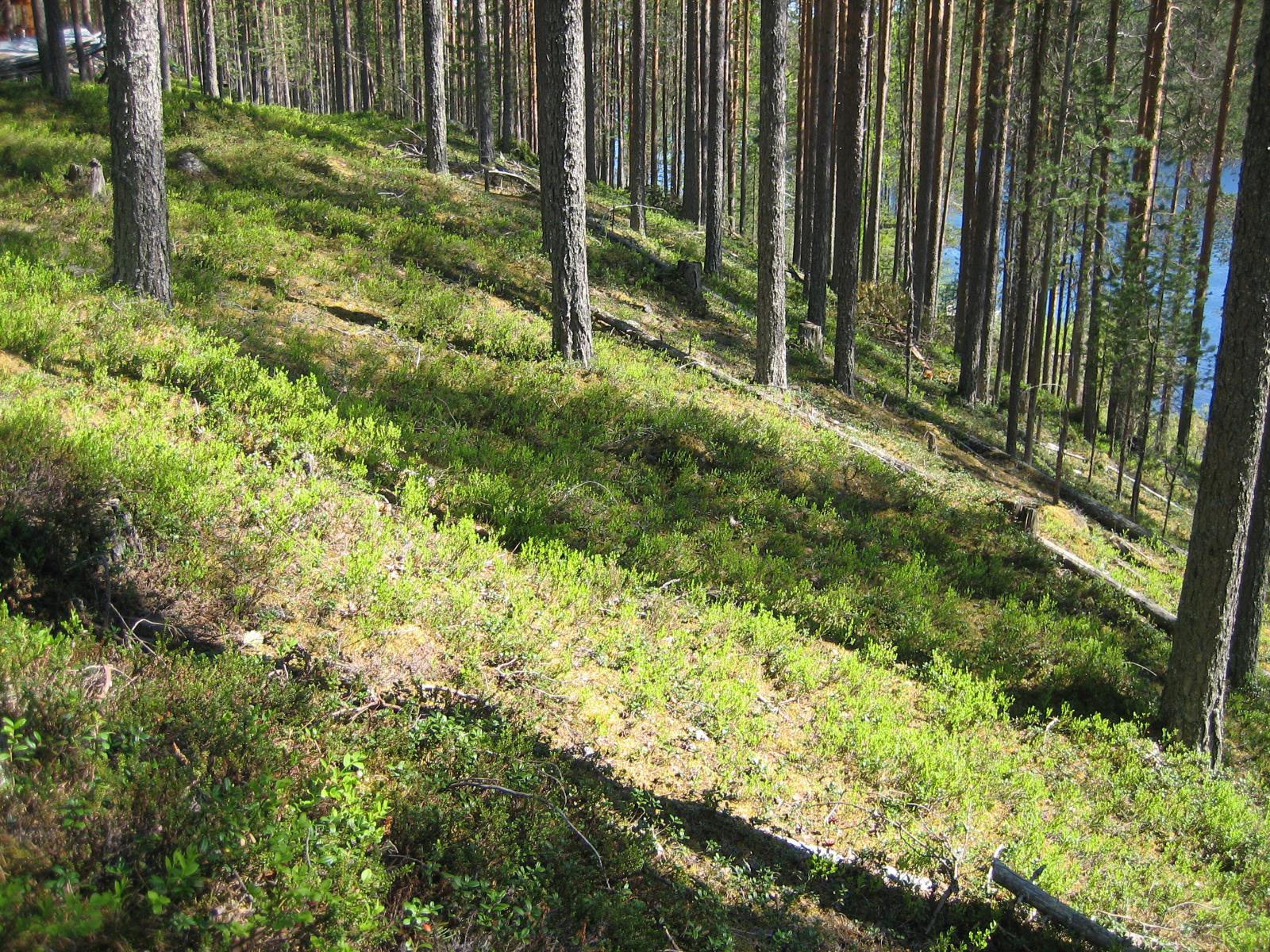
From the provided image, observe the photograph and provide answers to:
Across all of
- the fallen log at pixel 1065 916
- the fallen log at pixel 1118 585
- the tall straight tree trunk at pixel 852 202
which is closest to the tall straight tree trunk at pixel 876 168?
the tall straight tree trunk at pixel 852 202

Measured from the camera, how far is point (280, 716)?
3.77m

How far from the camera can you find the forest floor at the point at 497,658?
3.20 metres

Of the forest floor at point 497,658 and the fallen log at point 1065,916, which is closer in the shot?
the forest floor at point 497,658

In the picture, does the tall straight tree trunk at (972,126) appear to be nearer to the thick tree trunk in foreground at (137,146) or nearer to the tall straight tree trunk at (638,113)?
the tall straight tree trunk at (638,113)

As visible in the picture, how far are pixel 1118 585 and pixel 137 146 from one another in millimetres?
12956

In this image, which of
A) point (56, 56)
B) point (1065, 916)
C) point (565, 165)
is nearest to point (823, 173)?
point (565, 165)

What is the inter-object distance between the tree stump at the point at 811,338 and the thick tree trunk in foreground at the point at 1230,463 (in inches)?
476

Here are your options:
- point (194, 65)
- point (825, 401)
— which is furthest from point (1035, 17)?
point (194, 65)

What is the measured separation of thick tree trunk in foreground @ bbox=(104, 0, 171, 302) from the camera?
834 cm

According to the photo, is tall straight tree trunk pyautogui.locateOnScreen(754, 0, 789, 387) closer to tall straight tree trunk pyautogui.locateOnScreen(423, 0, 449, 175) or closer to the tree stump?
the tree stump

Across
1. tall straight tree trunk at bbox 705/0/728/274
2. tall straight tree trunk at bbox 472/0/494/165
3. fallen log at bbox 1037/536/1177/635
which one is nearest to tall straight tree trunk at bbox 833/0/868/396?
tall straight tree trunk at bbox 705/0/728/274

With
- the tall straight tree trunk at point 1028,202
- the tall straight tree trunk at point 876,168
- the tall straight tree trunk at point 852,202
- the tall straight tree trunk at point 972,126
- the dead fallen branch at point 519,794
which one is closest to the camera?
the dead fallen branch at point 519,794

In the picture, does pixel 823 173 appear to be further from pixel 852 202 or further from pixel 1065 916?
pixel 1065 916

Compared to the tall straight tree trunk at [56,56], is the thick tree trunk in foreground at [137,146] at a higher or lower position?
lower
